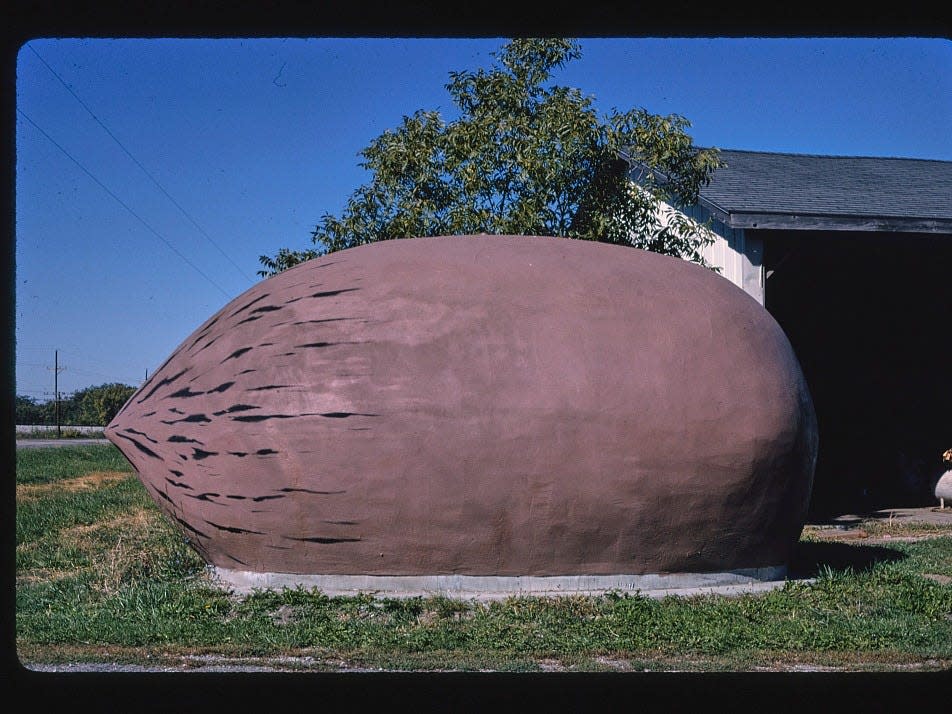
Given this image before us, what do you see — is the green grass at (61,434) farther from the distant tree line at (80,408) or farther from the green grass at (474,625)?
the green grass at (474,625)

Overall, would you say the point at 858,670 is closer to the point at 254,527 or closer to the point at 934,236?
the point at 254,527

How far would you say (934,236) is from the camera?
1356 cm

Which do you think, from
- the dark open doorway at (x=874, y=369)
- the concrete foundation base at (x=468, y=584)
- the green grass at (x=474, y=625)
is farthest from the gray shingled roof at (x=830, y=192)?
the concrete foundation base at (x=468, y=584)

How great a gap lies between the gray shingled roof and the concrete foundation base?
6.70 meters

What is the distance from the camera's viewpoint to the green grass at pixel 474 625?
235 inches

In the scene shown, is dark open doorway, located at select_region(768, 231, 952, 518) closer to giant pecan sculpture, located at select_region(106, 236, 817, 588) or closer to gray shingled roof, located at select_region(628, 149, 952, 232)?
gray shingled roof, located at select_region(628, 149, 952, 232)

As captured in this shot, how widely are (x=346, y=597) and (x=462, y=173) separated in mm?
6347

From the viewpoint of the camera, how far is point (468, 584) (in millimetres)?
7133

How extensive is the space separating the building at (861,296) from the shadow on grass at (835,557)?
12.7ft

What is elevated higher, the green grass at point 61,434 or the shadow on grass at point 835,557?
the green grass at point 61,434

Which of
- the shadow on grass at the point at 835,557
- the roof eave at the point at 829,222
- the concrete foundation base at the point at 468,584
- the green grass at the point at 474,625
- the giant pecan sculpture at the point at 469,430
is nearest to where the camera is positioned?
the green grass at the point at 474,625

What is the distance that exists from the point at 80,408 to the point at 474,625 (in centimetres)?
5683

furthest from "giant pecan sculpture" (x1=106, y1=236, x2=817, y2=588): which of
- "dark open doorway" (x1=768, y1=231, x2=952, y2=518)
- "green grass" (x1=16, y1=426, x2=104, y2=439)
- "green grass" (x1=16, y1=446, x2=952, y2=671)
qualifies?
"green grass" (x1=16, y1=426, x2=104, y2=439)

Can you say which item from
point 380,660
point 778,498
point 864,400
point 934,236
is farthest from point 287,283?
point 864,400
